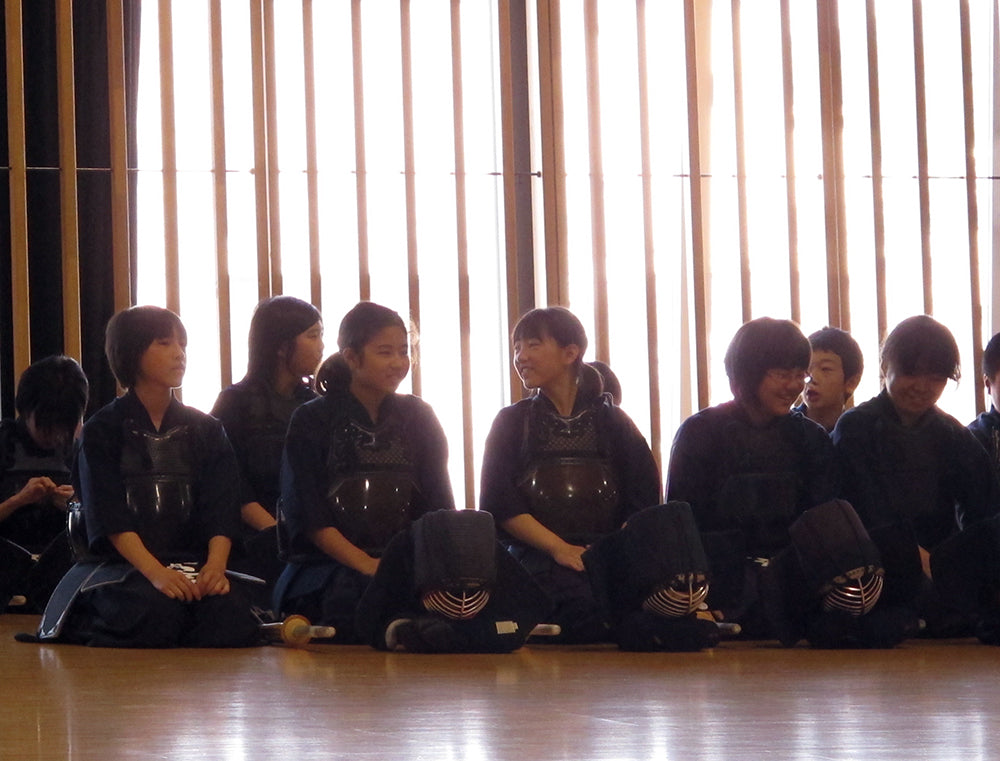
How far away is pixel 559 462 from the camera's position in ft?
10.9

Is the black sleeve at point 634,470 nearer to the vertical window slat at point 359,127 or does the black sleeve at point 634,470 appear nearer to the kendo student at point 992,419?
the kendo student at point 992,419

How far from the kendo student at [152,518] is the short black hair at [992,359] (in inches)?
85.4

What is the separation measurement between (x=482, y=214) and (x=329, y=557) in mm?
2094

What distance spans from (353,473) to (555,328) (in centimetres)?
61

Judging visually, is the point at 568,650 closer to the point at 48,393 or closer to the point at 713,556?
the point at 713,556

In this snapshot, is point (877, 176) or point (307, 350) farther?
point (877, 176)

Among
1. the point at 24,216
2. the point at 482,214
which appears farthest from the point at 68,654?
the point at 482,214

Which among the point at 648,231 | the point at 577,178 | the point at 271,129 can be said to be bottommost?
the point at 648,231

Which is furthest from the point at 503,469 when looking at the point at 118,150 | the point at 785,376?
the point at 118,150

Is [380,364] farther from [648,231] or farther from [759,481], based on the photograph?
[648,231]

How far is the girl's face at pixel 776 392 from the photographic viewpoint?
10.9 ft

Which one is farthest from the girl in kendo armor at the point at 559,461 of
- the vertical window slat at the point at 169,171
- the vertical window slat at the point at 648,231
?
the vertical window slat at the point at 169,171

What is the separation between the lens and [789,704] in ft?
5.94

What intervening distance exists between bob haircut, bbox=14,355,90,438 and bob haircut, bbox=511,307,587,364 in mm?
1392
